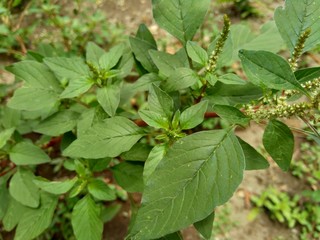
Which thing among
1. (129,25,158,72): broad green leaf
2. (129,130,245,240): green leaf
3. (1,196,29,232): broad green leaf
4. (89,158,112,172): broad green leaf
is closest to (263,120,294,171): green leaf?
(129,130,245,240): green leaf

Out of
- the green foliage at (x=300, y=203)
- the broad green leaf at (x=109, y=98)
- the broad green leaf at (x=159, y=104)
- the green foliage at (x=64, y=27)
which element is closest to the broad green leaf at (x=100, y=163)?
the broad green leaf at (x=109, y=98)

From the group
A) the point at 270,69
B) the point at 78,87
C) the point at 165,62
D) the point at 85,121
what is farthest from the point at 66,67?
the point at 270,69

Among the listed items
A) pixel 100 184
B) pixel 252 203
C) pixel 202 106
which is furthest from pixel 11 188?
pixel 252 203

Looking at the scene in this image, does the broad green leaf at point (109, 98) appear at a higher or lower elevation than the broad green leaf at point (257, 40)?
lower

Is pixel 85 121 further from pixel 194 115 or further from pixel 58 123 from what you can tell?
pixel 194 115

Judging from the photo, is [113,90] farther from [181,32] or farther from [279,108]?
[279,108]

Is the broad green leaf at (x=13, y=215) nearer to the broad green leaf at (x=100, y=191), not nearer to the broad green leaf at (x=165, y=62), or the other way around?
the broad green leaf at (x=100, y=191)
